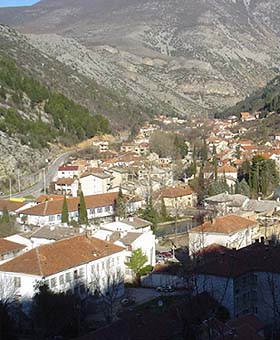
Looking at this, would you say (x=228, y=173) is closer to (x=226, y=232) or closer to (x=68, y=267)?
(x=226, y=232)

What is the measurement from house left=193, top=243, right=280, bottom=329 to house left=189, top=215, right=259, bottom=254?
5.62 m

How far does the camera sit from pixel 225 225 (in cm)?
2852

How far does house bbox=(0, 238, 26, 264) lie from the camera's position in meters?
24.1

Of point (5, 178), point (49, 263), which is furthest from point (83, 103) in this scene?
point (49, 263)

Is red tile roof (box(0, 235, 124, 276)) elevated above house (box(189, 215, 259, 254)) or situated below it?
above

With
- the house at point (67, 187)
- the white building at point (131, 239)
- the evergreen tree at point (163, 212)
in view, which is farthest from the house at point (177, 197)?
the white building at point (131, 239)

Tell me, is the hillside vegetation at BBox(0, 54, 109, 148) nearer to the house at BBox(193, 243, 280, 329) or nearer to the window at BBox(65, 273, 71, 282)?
the window at BBox(65, 273, 71, 282)

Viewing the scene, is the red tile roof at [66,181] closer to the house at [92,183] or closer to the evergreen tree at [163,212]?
the house at [92,183]

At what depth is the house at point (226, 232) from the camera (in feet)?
91.0

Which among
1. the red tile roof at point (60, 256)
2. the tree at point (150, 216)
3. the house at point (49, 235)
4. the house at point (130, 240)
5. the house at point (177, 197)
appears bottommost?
the house at point (177, 197)

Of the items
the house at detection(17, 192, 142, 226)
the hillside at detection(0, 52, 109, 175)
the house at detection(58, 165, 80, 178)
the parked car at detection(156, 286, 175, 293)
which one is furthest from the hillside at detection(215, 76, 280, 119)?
the parked car at detection(156, 286, 175, 293)

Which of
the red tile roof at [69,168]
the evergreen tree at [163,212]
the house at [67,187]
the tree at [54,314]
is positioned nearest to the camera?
the tree at [54,314]

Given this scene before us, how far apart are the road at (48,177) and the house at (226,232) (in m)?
18.2

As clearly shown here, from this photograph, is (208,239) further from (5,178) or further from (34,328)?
(5,178)
